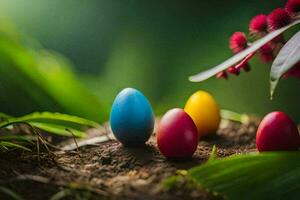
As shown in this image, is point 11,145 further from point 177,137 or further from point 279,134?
point 279,134

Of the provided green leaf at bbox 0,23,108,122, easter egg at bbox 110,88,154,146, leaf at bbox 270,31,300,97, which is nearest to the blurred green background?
green leaf at bbox 0,23,108,122

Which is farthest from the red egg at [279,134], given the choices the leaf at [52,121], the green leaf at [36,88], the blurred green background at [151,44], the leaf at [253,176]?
the blurred green background at [151,44]

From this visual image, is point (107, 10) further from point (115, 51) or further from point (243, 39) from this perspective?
point (243, 39)

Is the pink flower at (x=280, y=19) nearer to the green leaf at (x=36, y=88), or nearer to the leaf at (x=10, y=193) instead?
the leaf at (x=10, y=193)

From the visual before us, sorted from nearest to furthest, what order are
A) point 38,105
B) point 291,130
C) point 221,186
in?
point 221,186, point 291,130, point 38,105

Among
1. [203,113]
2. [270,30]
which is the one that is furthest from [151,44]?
[270,30]

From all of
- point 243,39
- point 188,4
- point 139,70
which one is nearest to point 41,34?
point 139,70

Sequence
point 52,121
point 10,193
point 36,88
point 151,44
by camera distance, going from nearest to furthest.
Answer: point 10,193 < point 52,121 < point 36,88 < point 151,44
